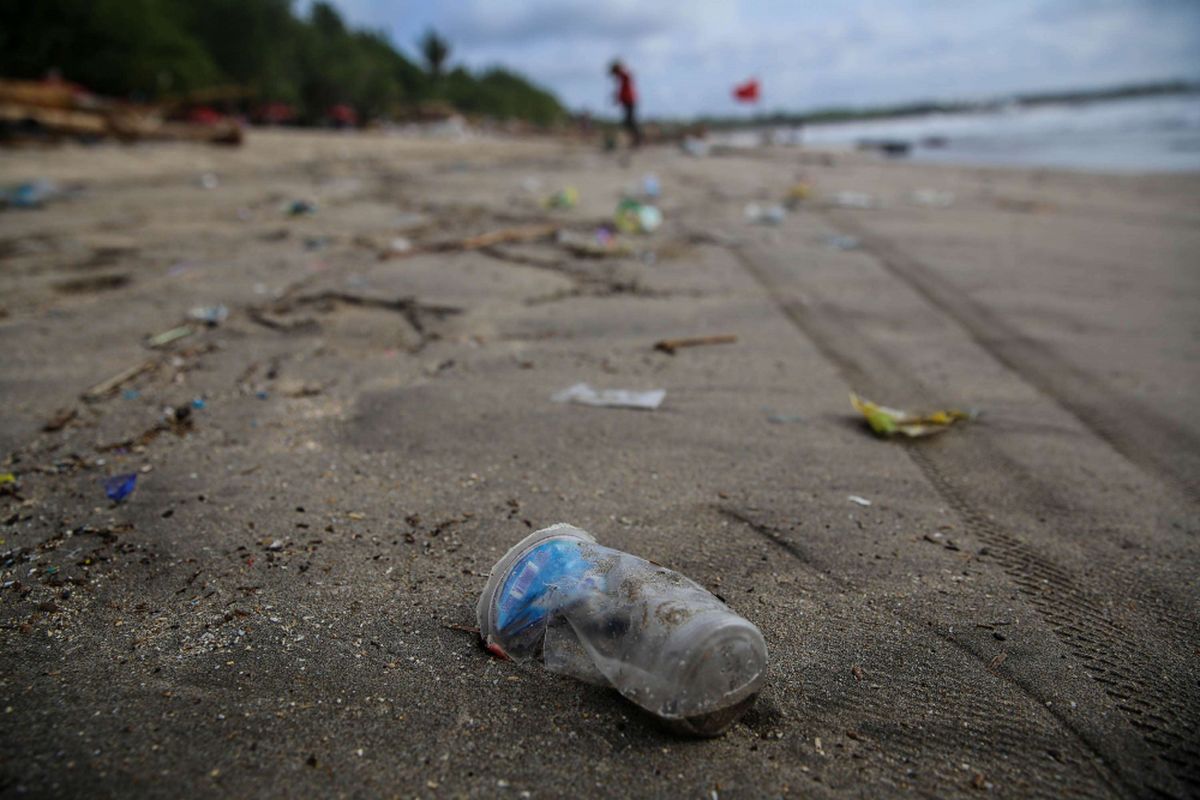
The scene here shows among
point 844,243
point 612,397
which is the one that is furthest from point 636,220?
point 612,397

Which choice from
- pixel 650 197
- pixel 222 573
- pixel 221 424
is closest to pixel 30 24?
pixel 650 197

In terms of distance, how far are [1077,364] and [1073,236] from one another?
9.81 feet

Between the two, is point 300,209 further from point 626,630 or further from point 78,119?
point 78,119

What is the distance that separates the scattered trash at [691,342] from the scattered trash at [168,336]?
7.00 ft

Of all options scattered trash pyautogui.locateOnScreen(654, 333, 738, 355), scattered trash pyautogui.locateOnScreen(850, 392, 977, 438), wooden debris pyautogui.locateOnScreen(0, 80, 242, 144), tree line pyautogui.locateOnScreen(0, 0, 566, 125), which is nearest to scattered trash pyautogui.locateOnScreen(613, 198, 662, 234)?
scattered trash pyautogui.locateOnScreen(654, 333, 738, 355)

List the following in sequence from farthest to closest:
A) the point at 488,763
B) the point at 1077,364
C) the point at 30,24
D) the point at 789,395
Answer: the point at 30,24 → the point at 1077,364 → the point at 789,395 → the point at 488,763

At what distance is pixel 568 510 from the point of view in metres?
1.83

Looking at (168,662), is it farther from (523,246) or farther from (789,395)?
(523,246)

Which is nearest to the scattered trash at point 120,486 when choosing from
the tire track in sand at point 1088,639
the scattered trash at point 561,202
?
the tire track in sand at point 1088,639

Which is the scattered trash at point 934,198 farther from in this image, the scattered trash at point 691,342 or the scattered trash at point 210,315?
the scattered trash at point 210,315

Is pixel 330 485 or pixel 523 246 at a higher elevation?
pixel 523 246

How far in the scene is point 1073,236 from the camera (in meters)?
5.22

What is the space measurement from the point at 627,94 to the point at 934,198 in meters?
8.29

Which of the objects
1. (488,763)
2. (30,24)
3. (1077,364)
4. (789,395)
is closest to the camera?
(488,763)
